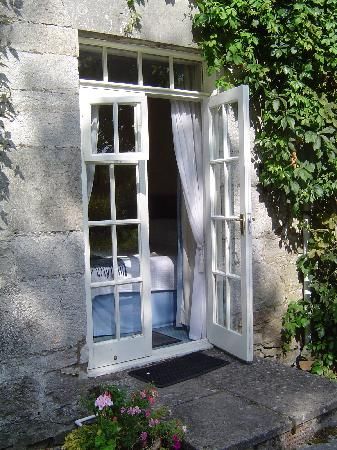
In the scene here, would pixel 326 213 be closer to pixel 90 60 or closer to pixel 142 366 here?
pixel 142 366

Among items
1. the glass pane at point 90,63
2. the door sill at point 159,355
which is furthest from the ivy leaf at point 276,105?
the door sill at point 159,355

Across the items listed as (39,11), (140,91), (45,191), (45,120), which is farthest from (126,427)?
(39,11)

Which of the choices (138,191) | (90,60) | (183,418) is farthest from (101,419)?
(90,60)

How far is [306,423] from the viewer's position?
3357 mm

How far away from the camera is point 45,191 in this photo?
3.43 metres

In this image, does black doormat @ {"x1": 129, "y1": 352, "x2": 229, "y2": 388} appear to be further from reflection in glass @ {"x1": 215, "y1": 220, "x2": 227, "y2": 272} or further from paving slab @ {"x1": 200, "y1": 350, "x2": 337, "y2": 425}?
reflection in glass @ {"x1": 215, "y1": 220, "x2": 227, "y2": 272}

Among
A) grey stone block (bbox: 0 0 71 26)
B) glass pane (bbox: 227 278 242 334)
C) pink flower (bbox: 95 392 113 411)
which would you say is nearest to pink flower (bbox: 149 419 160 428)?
pink flower (bbox: 95 392 113 411)

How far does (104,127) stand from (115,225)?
2.39 feet

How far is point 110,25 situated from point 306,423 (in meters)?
2.98

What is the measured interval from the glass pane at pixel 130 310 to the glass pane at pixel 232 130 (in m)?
1.35

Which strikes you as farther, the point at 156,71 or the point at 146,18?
the point at 156,71

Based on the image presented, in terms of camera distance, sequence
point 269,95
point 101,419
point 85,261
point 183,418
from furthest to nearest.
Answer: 1. point 269,95
2. point 85,261
3. point 183,418
4. point 101,419

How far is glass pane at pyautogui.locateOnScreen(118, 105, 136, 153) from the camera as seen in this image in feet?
13.0

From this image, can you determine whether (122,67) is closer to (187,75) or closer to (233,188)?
(187,75)
